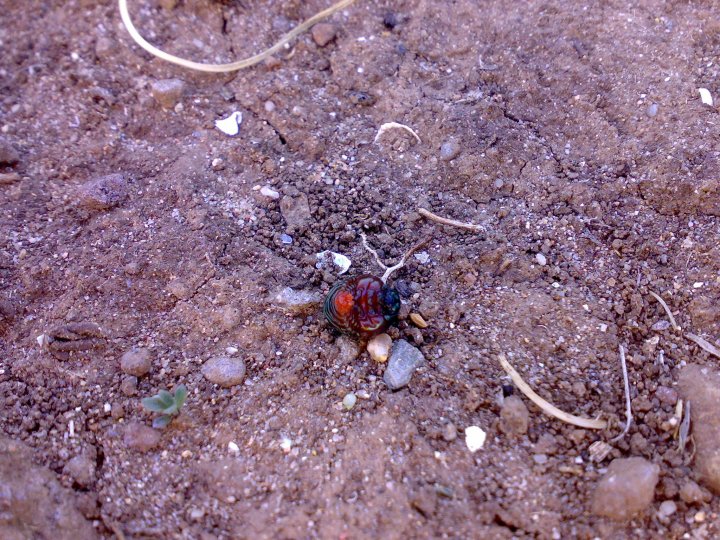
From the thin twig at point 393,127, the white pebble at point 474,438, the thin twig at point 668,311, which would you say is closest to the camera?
the white pebble at point 474,438

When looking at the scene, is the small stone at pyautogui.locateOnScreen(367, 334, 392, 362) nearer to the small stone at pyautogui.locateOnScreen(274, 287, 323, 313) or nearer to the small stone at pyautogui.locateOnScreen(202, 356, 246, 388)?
the small stone at pyautogui.locateOnScreen(274, 287, 323, 313)

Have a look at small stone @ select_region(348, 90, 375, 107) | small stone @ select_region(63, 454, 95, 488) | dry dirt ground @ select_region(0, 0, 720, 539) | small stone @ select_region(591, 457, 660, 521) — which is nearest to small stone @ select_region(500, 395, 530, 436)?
dry dirt ground @ select_region(0, 0, 720, 539)

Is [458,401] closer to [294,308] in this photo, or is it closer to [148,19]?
[294,308]

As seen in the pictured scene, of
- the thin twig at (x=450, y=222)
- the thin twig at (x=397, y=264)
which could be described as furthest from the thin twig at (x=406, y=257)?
the thin twig at (x=450, y=222)

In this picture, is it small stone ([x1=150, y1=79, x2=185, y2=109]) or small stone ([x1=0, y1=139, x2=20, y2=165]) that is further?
small stone ([x1=150, y1=79, x2=185, y2=109])

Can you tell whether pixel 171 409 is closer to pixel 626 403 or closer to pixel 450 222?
pixel 450 222

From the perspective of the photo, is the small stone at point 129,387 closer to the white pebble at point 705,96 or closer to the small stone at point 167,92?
the small stone at point 167,92

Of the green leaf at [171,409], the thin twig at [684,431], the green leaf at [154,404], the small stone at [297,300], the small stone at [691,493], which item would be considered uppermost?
the small stone at [297,300]
